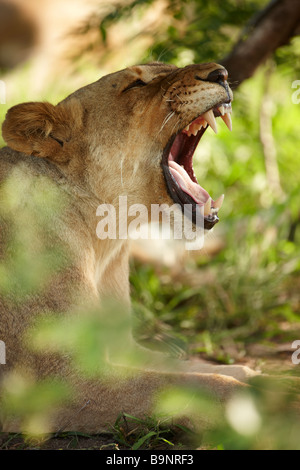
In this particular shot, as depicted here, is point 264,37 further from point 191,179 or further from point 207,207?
point 207,207

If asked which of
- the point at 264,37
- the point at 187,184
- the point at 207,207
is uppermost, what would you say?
the point at 264,37

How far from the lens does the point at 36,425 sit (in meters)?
2.56

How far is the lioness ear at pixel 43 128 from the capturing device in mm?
2760

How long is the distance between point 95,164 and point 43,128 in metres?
0.28

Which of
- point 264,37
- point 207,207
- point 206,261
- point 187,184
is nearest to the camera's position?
point 207,207

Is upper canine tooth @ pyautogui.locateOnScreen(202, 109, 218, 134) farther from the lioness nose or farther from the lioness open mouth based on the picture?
the lioness nose

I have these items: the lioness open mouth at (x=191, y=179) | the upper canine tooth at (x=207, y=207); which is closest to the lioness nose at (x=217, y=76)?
the lioness open mouth at (x=191, y=179)

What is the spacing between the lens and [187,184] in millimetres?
3057

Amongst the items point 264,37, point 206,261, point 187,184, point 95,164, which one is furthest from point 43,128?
point 206,261

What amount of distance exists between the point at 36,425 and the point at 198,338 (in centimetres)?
170

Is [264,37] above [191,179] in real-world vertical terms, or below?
above

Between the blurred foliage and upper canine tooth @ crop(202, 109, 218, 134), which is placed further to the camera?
upper canine tooth @ crop(202, 109, 218, 134)

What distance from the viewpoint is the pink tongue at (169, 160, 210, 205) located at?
3.02 meters

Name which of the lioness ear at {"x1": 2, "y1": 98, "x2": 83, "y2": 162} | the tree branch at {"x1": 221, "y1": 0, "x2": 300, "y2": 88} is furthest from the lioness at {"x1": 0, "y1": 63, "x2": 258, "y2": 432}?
the tree branch at {"x1": 221, "y1": 0, "x2": 300, "y2": 88}
